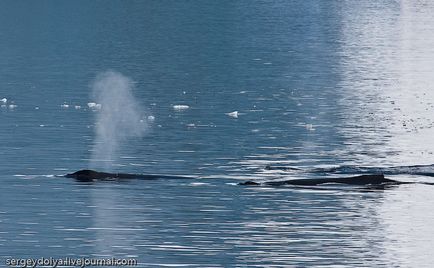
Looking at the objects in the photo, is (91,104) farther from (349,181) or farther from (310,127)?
(349,181)

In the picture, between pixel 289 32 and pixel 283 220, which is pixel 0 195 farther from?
pixel 289 32

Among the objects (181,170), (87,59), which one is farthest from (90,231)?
(87,59)

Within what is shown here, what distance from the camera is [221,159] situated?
5981 cm

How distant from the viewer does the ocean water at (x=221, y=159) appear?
42.0 meters

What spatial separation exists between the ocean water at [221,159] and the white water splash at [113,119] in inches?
19.7

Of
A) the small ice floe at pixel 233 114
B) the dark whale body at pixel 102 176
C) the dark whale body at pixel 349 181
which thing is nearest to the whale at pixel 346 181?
the dark whale body at pixel 349 181

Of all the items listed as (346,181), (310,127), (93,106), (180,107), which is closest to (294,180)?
(346,181)

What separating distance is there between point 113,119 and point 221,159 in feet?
66.1

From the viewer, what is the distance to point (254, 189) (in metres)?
51.7

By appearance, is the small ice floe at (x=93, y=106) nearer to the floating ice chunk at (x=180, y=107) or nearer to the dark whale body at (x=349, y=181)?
the floating ice chunk at (x=180, y=107)

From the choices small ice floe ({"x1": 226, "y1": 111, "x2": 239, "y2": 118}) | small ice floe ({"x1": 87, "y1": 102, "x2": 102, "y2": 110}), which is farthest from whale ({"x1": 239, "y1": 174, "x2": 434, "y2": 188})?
small ice floe ({"x1": 87, "y1": 102, "x2": 102, "y2": 110})

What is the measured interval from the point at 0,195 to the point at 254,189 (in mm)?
7198

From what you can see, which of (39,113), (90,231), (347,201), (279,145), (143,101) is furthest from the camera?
(143,101)

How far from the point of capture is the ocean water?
138 ft
